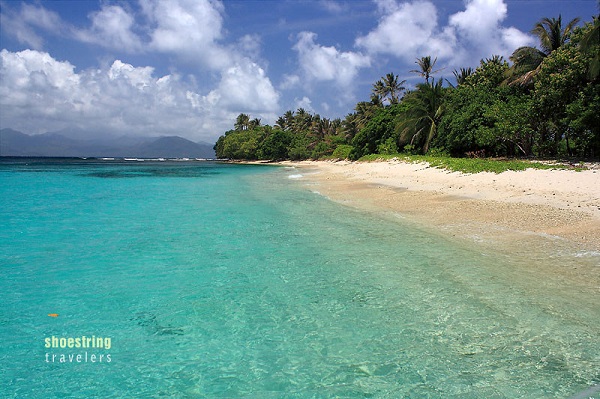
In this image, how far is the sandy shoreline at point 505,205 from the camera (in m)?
9.16

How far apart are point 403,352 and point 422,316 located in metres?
1.07

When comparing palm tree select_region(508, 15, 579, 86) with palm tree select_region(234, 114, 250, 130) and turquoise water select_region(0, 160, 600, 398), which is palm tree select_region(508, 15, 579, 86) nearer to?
turquoise water select_region(0, 160, 600, 398)

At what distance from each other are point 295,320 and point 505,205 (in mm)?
10933

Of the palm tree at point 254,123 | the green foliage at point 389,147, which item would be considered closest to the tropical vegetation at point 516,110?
the green foliage at point 389,147

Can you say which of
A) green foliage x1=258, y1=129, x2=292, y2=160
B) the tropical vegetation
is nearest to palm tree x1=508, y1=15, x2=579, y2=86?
the tropical vegetation

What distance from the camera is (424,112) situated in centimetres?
4009

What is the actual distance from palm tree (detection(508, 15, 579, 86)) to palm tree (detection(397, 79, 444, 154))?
26.3 feet

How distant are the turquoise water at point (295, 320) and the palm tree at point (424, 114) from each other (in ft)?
110

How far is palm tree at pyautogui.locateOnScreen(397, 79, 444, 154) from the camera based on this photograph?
39759 mm


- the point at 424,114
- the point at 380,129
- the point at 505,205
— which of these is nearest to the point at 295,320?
the point at 505,205

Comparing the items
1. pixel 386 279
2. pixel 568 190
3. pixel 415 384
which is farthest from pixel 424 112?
pixel 415 384

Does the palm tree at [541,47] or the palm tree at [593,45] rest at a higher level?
the palm tree at [541,47]

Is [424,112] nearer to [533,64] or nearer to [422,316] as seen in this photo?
[533,64]

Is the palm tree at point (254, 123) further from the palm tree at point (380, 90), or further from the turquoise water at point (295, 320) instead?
the turquoise water at point (295, 320)
